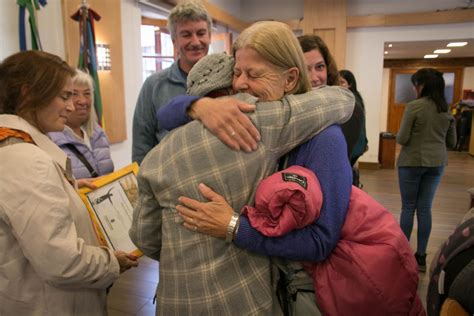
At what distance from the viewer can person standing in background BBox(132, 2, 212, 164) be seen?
1.75 meters

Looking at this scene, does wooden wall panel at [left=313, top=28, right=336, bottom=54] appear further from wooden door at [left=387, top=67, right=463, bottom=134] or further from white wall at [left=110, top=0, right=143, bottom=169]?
wooden door at [left=387, top=67, right=463, bottom=134]

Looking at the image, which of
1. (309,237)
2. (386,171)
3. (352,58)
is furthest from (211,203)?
(386,171)

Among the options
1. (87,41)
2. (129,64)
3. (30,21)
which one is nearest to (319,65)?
(30,21)

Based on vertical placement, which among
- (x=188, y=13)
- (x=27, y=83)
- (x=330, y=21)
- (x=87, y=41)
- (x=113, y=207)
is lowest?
(x=113, y=207)

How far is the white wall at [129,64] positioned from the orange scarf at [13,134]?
3277mm

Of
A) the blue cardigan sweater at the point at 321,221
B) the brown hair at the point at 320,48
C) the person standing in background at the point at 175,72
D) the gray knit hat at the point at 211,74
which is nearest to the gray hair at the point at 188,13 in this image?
the person standing in background at the point at 175,72

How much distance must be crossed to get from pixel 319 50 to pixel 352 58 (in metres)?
5.85

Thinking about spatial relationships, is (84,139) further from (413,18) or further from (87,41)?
(413,18)

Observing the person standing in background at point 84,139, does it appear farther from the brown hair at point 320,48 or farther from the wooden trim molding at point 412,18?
the wooden trim molding at point 412,18

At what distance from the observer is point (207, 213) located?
88 cm

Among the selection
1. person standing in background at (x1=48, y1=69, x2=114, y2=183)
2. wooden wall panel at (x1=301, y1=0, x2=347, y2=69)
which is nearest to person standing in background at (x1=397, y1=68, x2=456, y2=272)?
person standing in background at (x1=48, y1=69, x2=114, y2=183)

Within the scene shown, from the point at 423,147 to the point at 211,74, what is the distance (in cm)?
271

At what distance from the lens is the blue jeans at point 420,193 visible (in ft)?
10.8

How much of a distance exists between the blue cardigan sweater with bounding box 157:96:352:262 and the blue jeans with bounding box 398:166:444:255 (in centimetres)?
267
